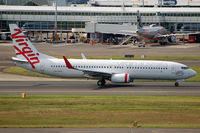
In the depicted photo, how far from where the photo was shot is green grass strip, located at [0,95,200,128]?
28281 mm

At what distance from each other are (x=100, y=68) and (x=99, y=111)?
16.4 meters

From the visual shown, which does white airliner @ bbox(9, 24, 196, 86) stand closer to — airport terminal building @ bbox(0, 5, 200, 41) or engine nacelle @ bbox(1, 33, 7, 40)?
engine nacelle @ bbox(1, 33, 7, 40)

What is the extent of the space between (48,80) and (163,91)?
17115 millimetres

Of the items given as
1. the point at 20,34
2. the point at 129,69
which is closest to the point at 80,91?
the point at 129,69

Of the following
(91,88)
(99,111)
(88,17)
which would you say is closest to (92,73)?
(91,88)

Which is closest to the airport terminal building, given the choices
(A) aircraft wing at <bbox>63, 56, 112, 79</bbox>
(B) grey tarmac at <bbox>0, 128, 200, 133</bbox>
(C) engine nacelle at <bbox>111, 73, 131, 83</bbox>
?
(A) aircraft wing at <bbox>63, 56, 112, 79</bbox>

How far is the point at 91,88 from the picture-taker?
45.8 metres

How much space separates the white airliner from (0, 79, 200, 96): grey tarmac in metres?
1.25

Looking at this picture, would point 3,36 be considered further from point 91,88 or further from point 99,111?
point 99,111

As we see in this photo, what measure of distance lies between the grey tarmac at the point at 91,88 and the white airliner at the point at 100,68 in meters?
1.25

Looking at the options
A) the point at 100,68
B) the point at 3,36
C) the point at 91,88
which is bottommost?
the point at 91,88

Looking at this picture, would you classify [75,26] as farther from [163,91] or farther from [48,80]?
[163,91]

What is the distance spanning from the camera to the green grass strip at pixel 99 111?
2828 cm

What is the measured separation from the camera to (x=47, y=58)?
49.6 metres
